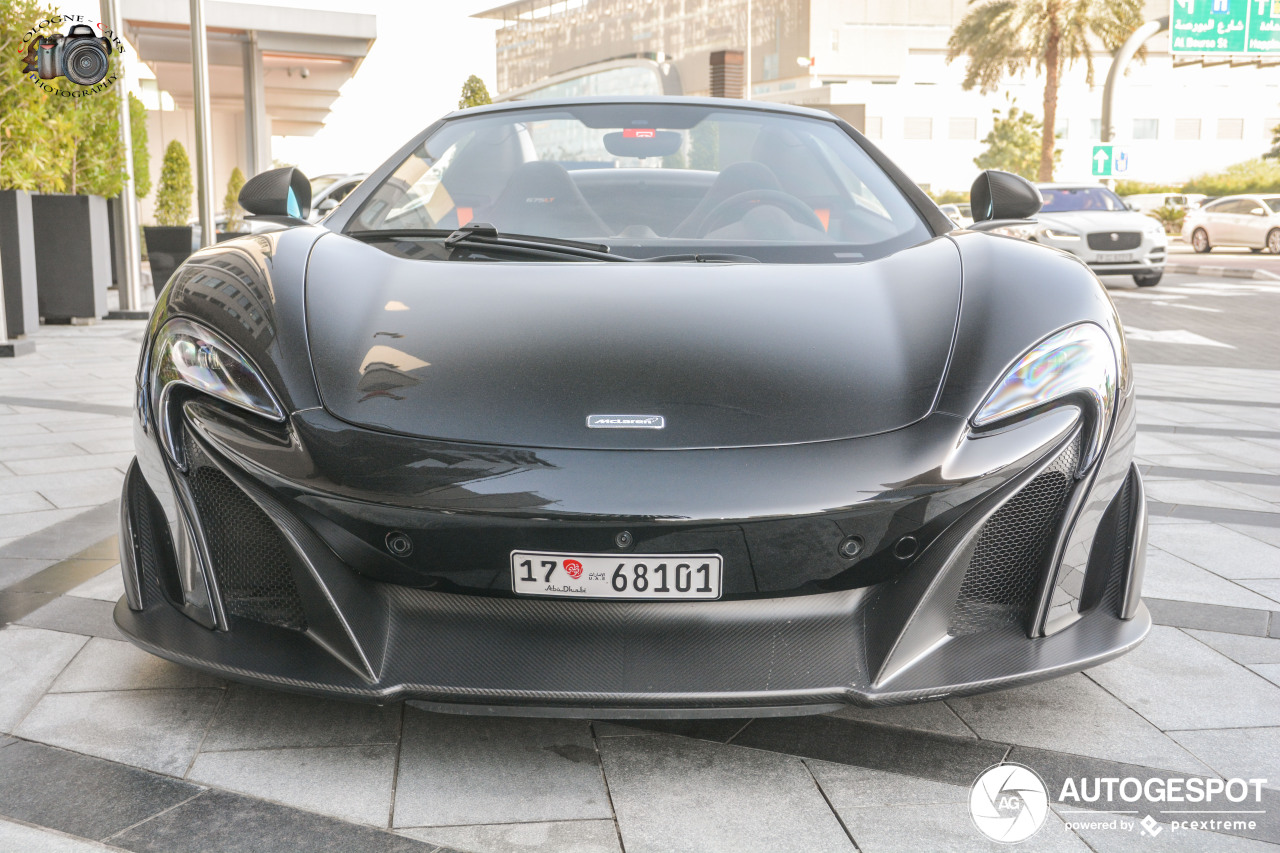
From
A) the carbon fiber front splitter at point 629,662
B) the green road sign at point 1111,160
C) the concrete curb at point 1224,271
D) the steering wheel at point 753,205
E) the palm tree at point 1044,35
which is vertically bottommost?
the carbon fiber front splitter at point 629,662

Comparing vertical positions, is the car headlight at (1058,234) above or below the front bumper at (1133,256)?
above

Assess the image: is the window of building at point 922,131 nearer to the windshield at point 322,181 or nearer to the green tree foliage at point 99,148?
the windshield at point 322,181

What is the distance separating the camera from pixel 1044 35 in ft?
116

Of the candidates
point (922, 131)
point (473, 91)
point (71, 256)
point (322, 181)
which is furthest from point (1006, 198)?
point (922, 131)

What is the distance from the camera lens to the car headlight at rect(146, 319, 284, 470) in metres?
2.01

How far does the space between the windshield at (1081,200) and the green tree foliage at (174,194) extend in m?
11.7

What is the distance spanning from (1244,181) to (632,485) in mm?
51116

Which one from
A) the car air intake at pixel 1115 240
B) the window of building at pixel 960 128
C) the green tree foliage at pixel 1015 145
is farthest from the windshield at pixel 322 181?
the window of building at pixel 960 128

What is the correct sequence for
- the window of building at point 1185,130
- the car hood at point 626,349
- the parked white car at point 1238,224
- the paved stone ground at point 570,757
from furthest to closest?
the window of building at point 1185,130 → the parked white car at point 1238,224 → the car hood at point 626,349 → the paved stone ground at point 570,757

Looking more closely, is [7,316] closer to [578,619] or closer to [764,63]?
[578,619]

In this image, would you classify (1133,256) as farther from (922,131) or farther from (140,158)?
(922,131)

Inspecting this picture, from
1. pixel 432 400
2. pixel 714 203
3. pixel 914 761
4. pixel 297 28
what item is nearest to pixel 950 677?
pixel 914 761

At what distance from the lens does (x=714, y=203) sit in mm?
3006

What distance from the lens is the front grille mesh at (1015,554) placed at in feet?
6.49
